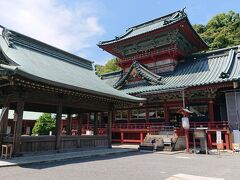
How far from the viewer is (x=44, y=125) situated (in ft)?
90.6

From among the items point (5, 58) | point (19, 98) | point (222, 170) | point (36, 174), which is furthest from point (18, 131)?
point (222, 170)

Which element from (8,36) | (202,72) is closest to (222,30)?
(202,72)

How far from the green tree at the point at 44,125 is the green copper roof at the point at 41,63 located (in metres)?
9.89

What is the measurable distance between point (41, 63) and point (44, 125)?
1394 centimetres

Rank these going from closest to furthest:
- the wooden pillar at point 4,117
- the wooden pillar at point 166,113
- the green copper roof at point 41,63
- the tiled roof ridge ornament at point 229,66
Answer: the green copper roof at point 41,63, the wooden pillar at point 4,117, the tiled roof ridge ornament at point 229,66, the wooden pillar at point 166,113

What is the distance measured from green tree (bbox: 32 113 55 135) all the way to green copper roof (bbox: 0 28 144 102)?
9.89 m

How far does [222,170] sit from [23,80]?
10018mm

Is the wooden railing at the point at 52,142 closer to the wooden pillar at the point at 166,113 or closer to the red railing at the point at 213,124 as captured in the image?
the wooden pillar at the point at 166,113

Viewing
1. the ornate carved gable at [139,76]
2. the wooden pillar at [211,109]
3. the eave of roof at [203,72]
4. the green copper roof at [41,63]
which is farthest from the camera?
the ornate carved gable at [139,76]

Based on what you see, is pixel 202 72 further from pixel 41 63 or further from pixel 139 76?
pixel 41 63

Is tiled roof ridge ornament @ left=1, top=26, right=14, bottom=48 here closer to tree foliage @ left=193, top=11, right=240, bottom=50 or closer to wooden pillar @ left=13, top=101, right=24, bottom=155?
wooden pillar @ left=13, top=101, right=24, bottom=155

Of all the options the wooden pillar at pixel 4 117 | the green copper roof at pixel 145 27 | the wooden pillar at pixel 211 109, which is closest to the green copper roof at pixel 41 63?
the wooden pillar at pixel 4 117

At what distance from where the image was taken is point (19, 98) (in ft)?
41.0

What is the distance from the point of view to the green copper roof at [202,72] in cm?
2009
